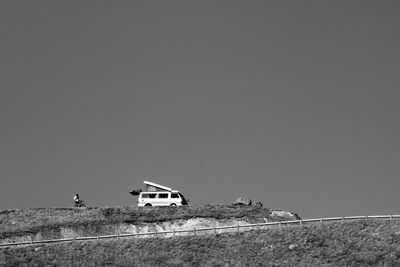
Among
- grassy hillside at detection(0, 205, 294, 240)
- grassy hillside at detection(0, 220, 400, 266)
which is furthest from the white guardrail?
grassy hillside at detection(0, 205, 294, 240)

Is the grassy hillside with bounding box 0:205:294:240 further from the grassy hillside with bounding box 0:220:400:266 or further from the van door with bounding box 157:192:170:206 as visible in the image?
the grassy hillside with bounding box 0:220:400:266

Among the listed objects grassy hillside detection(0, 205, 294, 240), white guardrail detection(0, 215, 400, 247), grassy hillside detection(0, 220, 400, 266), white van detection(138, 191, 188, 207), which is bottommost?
grassy hillside detection(0, 220, 400, 266)

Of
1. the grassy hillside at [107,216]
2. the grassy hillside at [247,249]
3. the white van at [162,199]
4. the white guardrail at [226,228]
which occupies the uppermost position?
the white van at [162,199]

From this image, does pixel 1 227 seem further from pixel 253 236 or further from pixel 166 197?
pixel 253 236

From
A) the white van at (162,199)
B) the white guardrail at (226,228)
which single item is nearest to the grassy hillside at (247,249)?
the white guardrail at (226,228)

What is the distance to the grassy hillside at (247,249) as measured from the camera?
6612cm

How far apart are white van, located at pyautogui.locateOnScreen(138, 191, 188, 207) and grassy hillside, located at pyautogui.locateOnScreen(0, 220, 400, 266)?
10997mm

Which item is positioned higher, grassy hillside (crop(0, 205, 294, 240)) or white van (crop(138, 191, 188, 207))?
white van (crop(138, 191, 188, 207))

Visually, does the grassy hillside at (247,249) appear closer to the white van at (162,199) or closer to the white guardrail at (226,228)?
the white guardrail at (226,228)

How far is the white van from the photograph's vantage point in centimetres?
8119

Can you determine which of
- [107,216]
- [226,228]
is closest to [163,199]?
[107,216]

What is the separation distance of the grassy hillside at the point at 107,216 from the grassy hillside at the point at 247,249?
228 inches

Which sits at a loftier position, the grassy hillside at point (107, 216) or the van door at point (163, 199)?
the van door at point (163, 199)

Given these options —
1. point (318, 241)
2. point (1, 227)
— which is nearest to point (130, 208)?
point (1, 227)
